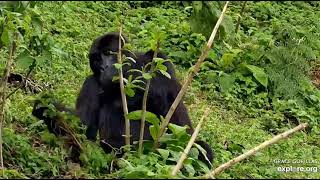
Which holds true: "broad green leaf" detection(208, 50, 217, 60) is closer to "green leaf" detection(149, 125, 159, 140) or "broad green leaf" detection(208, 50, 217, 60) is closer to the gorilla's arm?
the gorilla's arm

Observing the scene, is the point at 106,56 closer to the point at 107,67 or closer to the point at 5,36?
the point at 107,67

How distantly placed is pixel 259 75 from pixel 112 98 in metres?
3.53

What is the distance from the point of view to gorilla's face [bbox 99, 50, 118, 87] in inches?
280

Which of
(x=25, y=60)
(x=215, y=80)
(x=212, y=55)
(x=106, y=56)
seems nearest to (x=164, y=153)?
(x=25, y=60)

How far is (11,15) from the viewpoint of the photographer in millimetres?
5906

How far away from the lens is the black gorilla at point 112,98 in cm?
711

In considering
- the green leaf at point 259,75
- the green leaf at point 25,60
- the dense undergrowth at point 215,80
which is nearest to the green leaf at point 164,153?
the dense undergrowth at point 215,80

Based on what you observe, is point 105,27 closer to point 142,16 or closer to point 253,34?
point 142,16

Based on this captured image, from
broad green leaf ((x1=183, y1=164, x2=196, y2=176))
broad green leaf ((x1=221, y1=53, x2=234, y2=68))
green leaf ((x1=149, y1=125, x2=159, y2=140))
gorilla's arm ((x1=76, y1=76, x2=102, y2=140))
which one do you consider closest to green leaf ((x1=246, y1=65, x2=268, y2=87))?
broad green leaf ((x1=221, y1=53, x2=234, y2=68))

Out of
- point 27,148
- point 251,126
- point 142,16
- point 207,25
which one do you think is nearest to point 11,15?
point 27,148

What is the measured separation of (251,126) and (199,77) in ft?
5.19

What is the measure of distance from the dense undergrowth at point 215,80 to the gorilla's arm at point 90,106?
51 cm

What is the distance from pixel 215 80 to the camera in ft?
33.7

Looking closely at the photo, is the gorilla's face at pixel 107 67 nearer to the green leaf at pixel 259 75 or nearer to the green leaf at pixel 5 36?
the green leaf at pixel 5 36
